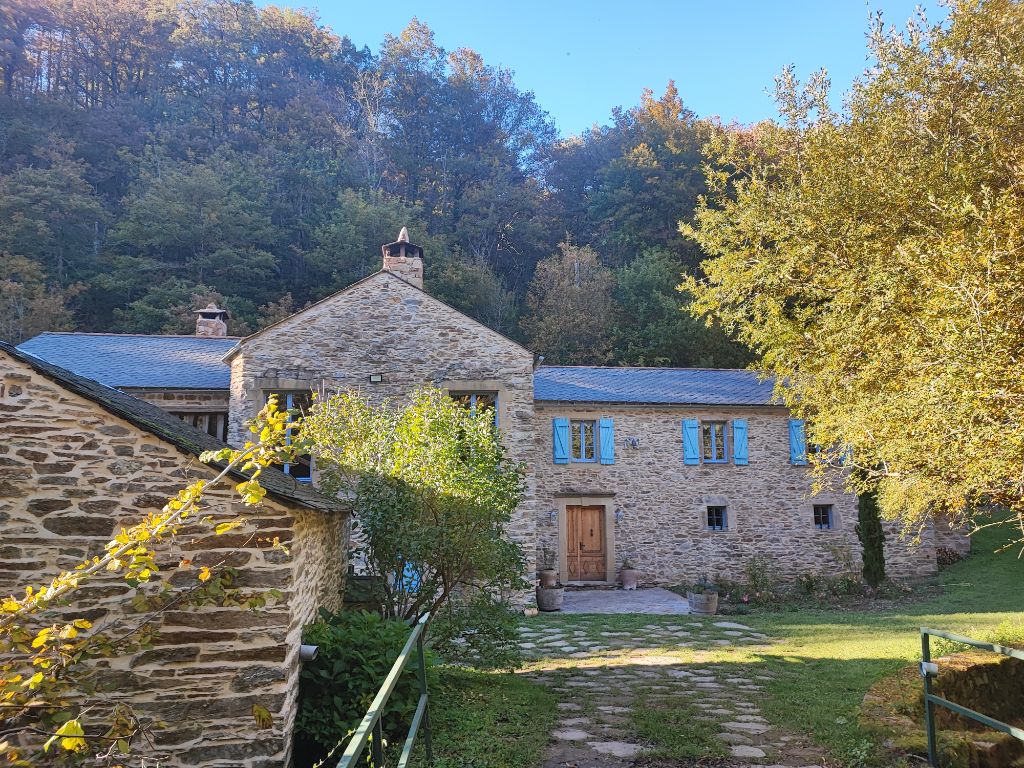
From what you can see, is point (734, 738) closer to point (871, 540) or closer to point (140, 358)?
point (871, 540)

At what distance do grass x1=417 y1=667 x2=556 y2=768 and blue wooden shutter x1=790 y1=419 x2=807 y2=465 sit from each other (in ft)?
38.4

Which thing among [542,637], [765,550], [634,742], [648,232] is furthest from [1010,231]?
[648,232]

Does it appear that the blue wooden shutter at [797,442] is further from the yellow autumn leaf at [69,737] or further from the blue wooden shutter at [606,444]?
the yellow autumn leaf at [69,737]

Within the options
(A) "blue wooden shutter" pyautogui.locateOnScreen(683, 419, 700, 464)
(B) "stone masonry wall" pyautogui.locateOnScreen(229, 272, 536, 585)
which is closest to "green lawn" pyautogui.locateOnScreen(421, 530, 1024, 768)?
(A) "blue wooden shutter" pyautogui.locateOnScreen(683, 419, 700, 464)

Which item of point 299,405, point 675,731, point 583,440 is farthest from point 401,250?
point 675,731

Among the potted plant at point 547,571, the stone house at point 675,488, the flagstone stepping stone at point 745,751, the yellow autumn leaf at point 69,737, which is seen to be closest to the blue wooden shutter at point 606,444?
the stone house at point 675,488

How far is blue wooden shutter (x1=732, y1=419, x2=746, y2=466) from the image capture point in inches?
653

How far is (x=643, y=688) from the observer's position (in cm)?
691

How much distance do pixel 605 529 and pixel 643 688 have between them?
9.35 meters

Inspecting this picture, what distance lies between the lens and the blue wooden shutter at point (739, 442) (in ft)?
54.4

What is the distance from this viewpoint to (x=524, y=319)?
30.3m

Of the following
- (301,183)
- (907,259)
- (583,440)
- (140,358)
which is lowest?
(583,440)

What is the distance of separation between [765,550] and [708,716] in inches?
458

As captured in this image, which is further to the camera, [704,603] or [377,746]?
[704,603]
